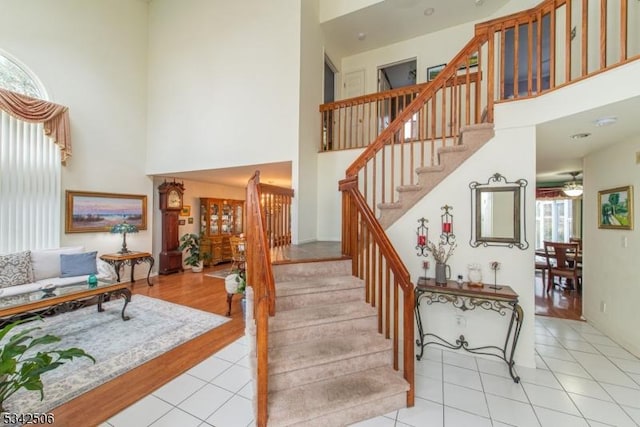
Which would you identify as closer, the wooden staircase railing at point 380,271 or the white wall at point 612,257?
the wooden staircase railing at point 380,271

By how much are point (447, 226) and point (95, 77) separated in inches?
281

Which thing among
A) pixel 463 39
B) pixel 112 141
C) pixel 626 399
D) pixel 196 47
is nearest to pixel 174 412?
pixel 626 399

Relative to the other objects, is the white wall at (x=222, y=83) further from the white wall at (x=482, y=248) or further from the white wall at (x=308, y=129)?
the white wall at (x=482, y=248)

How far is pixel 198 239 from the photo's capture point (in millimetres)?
7121

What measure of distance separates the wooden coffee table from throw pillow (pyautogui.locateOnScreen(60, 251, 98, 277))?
0.57 meters

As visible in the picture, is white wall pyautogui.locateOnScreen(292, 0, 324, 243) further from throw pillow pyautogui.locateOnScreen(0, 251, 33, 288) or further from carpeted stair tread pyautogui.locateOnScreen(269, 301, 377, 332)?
throw pillow pyautogui.locateOnScreen(0, 251, 33, 288)

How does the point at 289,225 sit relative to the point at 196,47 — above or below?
below

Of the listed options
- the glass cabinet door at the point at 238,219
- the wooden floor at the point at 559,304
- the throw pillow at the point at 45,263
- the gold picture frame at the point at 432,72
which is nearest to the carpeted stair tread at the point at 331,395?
the wooden floor at the point at 559,304

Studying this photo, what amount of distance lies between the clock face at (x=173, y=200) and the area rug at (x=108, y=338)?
2.60m

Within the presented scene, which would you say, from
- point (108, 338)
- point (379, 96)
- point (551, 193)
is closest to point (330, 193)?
point (379, 96)

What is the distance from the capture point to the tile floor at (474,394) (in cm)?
196

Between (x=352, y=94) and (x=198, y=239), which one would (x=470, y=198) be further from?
(x=198, y=239)

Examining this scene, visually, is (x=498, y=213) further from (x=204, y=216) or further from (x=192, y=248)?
(x=204, y=216)

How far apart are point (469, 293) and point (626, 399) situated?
1.38 meters
